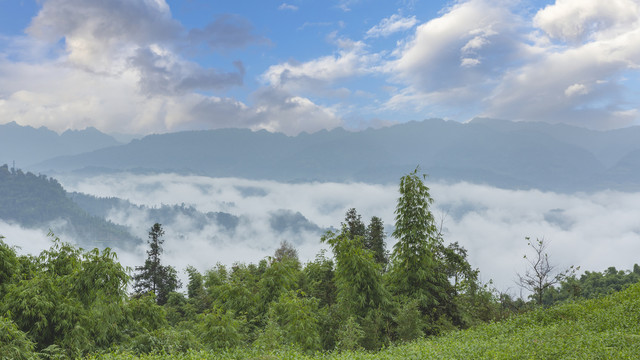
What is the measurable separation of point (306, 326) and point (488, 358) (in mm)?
7678

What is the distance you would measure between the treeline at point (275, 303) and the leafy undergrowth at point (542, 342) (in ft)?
6.49

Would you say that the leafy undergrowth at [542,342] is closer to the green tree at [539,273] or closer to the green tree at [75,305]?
the green tree at [75,305]

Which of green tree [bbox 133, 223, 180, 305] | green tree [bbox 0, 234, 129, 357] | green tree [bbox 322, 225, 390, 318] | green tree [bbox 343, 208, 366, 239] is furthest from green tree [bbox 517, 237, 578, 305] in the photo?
green tree [bbox 133, 223, 180, 305]

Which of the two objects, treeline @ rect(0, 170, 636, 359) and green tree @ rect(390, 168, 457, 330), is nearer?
treeline @ rect(0, 170, 636, 359)

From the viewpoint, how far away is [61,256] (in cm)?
1552

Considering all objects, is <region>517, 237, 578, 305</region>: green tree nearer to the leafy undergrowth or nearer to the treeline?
the treeline

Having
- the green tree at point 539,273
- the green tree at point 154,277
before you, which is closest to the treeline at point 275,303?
the green tree at point 539,273

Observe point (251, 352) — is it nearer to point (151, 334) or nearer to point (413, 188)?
point (151, 334)

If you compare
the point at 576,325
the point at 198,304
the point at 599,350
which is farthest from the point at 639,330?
the point at 198,304

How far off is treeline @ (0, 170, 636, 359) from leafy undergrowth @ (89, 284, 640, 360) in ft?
6.49

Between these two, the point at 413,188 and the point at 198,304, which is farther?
the point at 198,304

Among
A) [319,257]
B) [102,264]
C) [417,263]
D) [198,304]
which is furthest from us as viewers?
[198,304]

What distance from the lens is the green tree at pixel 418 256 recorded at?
19922 mm

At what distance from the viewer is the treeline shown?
12.5m
